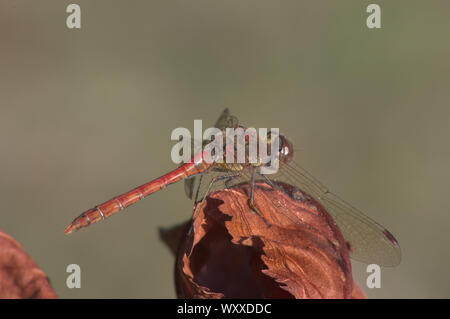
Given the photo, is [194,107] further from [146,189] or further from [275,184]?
[275,184]

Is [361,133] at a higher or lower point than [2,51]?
lower

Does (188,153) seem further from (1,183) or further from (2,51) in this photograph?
(2,51)

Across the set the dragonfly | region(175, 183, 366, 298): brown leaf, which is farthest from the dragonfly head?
region(175, 183, 366, 298): brown leaf

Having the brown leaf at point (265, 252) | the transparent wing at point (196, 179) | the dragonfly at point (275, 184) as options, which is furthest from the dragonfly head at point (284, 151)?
the brown leaf at point (265, 252)

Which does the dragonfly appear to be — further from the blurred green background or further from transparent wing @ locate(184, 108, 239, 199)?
the blurred green background

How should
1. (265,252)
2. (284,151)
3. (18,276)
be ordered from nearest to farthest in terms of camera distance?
(18,276) → (265,252) → (284,151)

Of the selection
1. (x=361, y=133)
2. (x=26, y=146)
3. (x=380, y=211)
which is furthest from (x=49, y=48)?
(x=380, y=211)

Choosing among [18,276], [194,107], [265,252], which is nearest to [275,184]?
[265,252]
